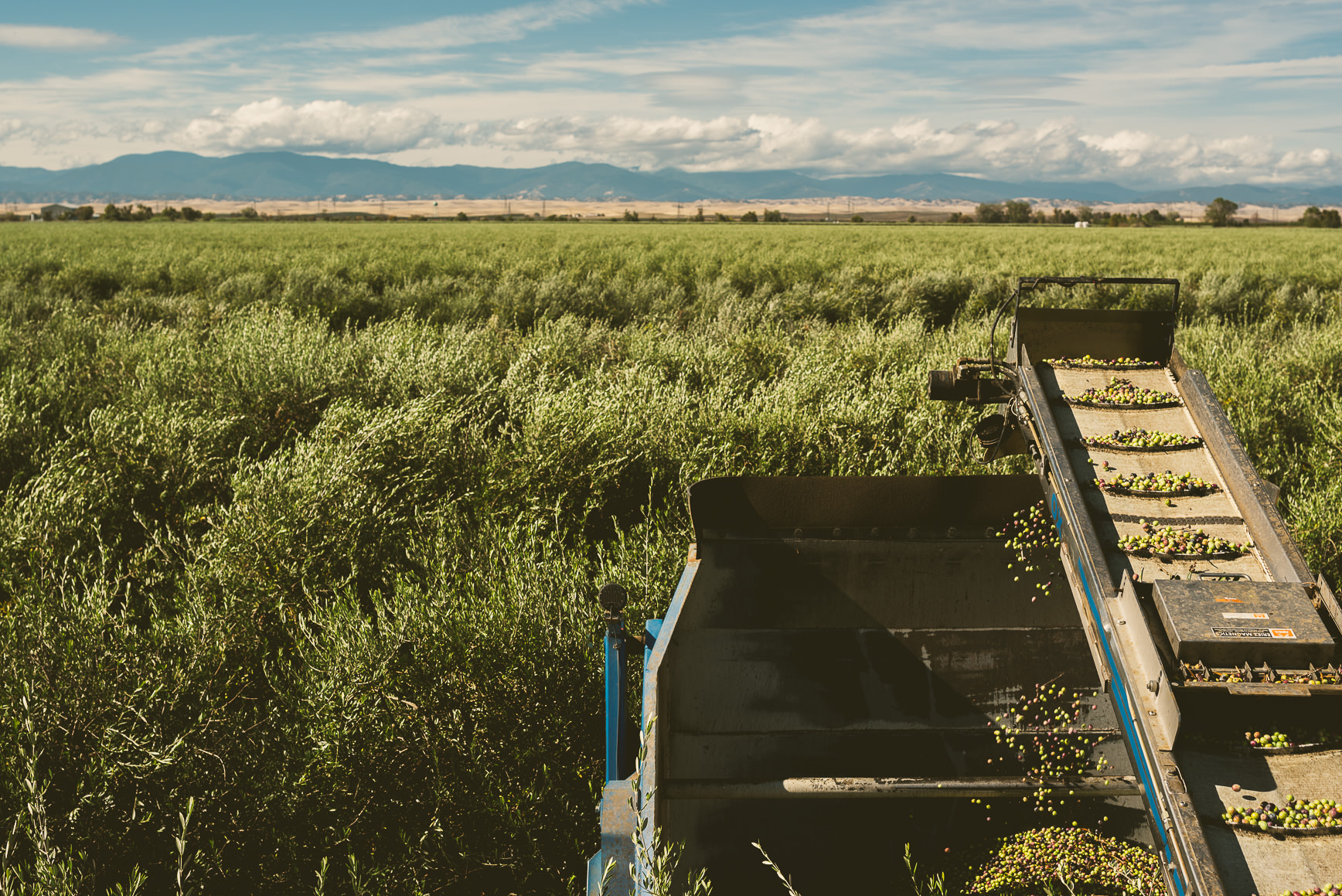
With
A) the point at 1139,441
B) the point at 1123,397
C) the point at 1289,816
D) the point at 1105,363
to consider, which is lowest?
the point at 1289,816

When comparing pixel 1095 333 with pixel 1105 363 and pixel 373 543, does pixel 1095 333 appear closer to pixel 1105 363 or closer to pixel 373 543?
pixel 1105 363

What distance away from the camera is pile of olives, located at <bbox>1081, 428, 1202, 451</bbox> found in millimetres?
3344

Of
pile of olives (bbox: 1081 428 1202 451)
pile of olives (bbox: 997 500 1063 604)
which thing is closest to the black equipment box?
pile of olives (bbox: 1081 428 1202 451)

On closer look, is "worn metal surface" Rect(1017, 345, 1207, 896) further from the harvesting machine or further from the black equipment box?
the black equipment box

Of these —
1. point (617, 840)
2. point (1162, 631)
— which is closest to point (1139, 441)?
point (1162, 631)

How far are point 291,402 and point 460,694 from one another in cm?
455

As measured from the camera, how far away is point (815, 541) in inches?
164

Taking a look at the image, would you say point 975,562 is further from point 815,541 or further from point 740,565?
point 740,565

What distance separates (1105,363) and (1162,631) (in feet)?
Answer: 6.42

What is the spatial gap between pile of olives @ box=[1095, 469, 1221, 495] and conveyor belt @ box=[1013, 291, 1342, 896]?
0.12 ft

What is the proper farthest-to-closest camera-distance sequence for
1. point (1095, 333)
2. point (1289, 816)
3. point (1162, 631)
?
point (1095, 333)
point (1162, 631)
point (1289, 816)

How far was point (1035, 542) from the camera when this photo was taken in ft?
13.0

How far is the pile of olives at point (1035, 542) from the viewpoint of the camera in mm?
3859

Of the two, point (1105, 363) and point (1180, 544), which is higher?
point (1105, 363)
